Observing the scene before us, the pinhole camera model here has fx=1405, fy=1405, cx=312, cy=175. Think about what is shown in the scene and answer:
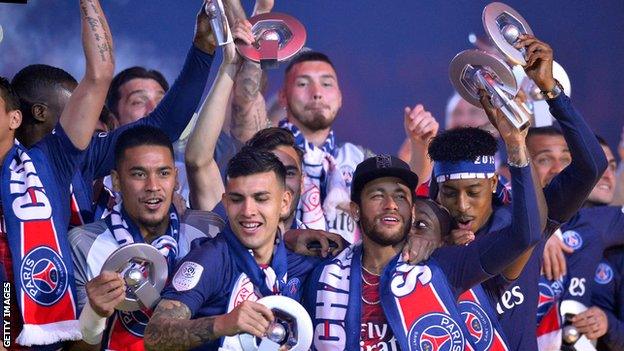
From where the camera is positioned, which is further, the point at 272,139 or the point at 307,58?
the point at 307,58

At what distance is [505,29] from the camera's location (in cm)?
480

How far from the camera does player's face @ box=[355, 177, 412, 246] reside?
4.74m

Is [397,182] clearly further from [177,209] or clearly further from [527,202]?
[177,209]

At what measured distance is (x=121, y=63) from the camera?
21.2 feet

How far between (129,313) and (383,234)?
2.96 ft

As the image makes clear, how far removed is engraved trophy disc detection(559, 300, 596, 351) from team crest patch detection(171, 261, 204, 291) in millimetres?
1759

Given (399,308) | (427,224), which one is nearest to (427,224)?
(427,224)

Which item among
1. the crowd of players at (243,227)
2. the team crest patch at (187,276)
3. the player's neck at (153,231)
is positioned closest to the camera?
the team crest patch at (187,276)

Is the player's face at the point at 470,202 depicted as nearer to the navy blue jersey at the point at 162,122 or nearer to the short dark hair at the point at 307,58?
the navy blue jersey at the point at 162,122

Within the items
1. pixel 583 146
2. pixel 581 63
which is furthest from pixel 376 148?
pixel 583 146

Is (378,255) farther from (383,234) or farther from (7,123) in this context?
(7,123)

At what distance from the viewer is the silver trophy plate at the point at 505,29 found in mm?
4703

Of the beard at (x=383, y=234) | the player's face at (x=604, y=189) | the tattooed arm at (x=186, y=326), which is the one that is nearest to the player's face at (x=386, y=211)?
the beard at (x=383, y=234)

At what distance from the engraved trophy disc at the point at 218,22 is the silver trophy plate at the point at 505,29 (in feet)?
2.88
